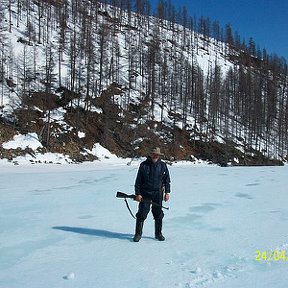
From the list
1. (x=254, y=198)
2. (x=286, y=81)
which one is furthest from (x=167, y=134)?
(x=286, y=81)

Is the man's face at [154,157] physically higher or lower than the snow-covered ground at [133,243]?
higher

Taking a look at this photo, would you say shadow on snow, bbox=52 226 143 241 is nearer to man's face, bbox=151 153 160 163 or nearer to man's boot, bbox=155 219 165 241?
man's boot, bbox=155 219 165 241

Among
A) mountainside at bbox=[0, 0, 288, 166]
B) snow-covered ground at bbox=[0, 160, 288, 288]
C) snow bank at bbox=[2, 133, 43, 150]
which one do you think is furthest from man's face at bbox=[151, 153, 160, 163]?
snow bank at bbox=[2, 133, 43, 150]

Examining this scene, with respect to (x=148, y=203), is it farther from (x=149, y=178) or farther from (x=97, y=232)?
(x=97, y=232)

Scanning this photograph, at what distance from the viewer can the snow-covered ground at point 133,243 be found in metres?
4.68

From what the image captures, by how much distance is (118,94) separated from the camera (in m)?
46.7

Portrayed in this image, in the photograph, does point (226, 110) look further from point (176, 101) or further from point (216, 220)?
point (216, 220)

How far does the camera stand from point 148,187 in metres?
6.42

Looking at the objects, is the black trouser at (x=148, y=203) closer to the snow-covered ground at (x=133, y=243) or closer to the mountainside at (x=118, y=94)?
the snow-covered ground at (x=133, y=243)
